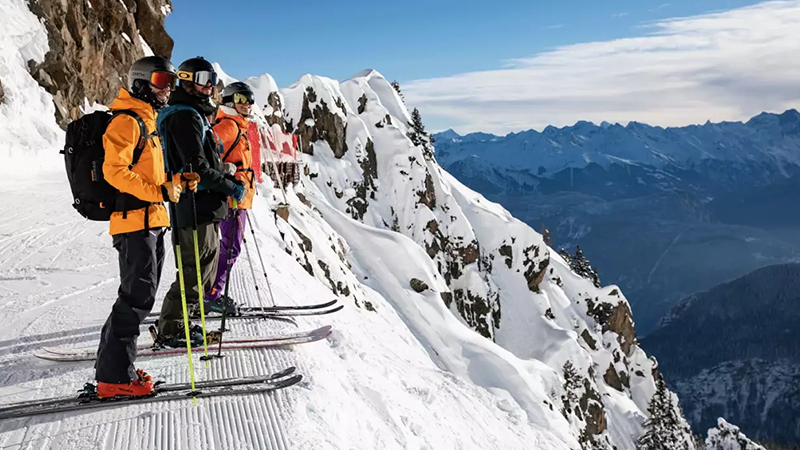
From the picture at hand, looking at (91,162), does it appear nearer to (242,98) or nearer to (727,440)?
(242,98)

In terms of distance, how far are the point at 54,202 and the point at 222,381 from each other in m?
12.7

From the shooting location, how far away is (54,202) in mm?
14680

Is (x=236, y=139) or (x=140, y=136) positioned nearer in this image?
(x=140, y=136)

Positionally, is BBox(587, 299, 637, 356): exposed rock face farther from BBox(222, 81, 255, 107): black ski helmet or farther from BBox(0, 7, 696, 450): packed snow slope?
BBox(222, 81, 255, 107): black ski helmet

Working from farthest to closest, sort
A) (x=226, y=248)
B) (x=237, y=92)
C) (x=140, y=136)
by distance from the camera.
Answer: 1. (x=226, y=248)
2. (x=237, y=92)
3. (x=140, y=136)

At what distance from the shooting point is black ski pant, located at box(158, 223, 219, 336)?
18.4 ft

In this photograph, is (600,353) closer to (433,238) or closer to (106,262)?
(433,238)

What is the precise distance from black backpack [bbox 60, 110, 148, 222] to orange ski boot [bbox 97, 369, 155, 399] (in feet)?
4.75

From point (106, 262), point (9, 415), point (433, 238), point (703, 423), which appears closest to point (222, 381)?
point (9, 415)

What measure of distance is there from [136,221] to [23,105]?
80.7ft

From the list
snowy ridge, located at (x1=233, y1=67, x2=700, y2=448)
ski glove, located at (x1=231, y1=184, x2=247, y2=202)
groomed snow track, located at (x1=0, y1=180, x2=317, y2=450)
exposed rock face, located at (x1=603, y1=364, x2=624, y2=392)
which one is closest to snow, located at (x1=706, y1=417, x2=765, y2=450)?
snowy ridge, located at (x1=233, y1=67, x2=700, y2=448)

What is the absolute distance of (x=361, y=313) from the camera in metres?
21.4

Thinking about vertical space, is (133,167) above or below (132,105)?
below

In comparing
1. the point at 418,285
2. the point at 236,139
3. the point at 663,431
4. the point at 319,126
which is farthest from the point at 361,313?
the point at 319,126
